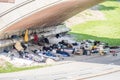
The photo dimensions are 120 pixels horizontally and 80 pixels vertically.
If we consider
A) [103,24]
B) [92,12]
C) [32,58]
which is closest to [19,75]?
[32,58]

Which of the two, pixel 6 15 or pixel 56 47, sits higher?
pixel 6 15

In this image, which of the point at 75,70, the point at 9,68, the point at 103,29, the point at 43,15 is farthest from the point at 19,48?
the point at 103,29

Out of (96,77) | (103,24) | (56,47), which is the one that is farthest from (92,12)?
(96,77)

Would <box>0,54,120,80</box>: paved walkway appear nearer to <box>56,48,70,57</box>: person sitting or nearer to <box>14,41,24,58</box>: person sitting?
<box>56,48,70,57</box>: person sitting

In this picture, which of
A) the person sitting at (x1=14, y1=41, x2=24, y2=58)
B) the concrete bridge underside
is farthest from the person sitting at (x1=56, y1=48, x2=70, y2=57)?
the person sitting at (x1=14, y1=41, x2=24, y2=58)

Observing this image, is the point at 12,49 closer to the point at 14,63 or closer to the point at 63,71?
the point at 14,63

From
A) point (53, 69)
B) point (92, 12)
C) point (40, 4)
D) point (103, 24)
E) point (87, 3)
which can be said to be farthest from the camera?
point (92, 12)

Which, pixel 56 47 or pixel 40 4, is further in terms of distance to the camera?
pixel 56 47

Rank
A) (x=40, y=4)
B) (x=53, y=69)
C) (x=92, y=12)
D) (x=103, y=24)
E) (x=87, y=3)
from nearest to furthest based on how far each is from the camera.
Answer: (x=53, y=69)
(x=40, y=4)
(x=87, y=3)
(x=103, y=24)
(x=92, y=12)

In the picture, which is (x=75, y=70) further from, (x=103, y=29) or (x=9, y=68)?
(x=103, y=29)
